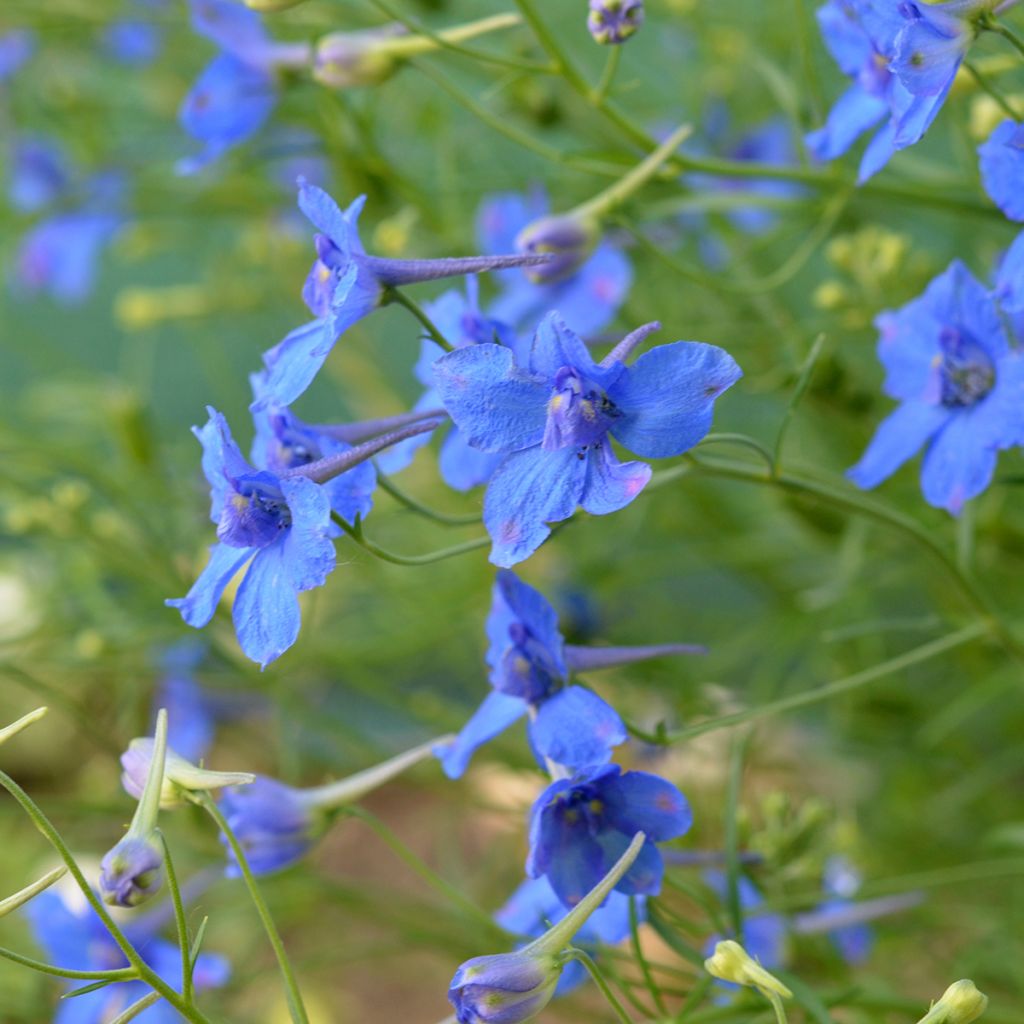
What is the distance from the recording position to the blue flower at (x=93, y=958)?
0.81m

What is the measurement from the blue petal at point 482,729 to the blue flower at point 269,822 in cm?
10

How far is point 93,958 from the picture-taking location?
2.87 feet

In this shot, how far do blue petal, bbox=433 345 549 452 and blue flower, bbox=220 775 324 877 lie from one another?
0.25 meters

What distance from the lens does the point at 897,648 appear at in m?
1.65

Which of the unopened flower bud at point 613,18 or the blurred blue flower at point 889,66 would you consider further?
the unopened flower bud at point 613,18

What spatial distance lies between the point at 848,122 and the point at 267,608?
1.29 ft

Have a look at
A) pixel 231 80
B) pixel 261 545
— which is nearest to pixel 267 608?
pixel 261 545

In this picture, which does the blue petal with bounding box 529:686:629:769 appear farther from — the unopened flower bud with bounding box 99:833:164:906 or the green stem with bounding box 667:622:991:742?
the unopened flower bud with bounding box 99:833:164:906

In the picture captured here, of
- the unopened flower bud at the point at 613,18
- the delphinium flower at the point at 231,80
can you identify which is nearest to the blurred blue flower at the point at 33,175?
the delphinium flower at the point at 231,80

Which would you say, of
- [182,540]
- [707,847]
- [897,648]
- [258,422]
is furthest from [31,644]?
[897,648]

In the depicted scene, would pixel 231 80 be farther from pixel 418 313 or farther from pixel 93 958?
pixel 93 958

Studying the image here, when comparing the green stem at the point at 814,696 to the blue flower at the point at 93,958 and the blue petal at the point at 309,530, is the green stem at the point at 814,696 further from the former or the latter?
the blue flower at the point at 93,958

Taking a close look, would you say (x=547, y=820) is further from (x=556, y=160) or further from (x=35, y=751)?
(x=35, y=751)

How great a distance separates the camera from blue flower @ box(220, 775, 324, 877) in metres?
0.68
